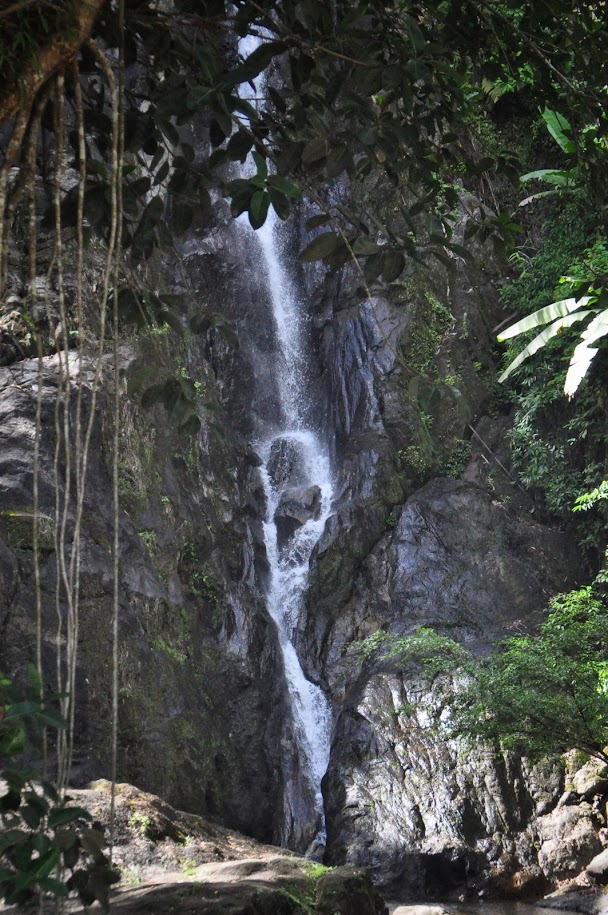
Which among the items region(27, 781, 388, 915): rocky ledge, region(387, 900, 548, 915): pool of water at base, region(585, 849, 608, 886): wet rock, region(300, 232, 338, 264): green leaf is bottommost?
region(387, 900, 548, 915): pool of water at base

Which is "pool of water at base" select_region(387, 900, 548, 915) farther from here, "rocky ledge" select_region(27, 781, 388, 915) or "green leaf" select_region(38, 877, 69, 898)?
"green leaf" select_region(38, 877, 69, 898)

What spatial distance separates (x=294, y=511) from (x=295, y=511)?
0.05 feet

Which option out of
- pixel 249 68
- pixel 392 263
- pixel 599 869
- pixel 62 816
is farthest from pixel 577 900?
pixel 249 68

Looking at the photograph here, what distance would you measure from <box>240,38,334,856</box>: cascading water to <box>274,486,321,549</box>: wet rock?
0.05 feet

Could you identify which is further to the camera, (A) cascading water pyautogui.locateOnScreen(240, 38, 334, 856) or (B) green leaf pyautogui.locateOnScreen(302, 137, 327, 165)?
(A) cascading water pyautogui.locateOnScreen(240, 38, 334, 856)

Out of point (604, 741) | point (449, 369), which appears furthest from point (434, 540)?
point (604, 741)

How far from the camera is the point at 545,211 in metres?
13.8

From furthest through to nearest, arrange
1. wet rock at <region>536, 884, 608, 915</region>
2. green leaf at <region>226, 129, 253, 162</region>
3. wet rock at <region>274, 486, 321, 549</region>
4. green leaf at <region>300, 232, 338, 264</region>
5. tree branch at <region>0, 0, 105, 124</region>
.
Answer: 1. wet rock at <region>274, 486, 321, 549</region>
2. wet rock at <region>536, 884, 608, 915</region>
3. green leaf at <region>226, 129, 253, 162</region>
4. green leaf at <region>300, 232, 338, 264</region>
5. tree branch at <region>0, 0, 105, 124</region>

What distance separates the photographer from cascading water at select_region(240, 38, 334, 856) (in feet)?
32.9

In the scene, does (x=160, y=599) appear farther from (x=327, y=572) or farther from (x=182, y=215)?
(x=182, y=215)

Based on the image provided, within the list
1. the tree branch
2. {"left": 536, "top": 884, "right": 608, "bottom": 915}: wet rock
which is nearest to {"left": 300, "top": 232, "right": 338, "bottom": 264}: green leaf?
the tree branch

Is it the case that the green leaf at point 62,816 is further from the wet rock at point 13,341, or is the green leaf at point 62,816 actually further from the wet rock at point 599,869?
the wet rock at point 13,341

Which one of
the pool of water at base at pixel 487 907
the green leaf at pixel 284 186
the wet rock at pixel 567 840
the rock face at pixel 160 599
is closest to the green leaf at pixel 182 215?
the green leaf at pixel 284 186

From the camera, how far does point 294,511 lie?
42.7 feet
